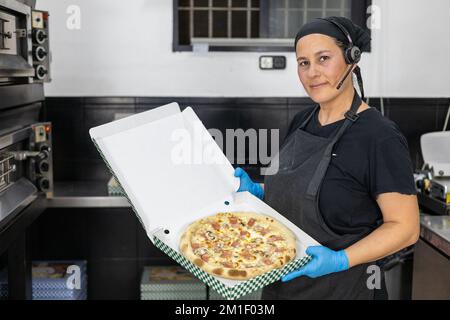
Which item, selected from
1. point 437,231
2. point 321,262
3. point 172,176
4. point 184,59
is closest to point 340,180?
point 321,262

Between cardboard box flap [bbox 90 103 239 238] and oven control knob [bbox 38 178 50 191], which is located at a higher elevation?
cardboard box flap [bbox 90 103 239 238]

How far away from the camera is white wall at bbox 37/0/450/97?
3309mm

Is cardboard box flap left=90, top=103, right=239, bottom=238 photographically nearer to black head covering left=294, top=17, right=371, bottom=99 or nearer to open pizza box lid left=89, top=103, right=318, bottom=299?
open pizza box lid left=89, top=103, right=318, bottom=299

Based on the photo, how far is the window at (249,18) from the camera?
338 cm

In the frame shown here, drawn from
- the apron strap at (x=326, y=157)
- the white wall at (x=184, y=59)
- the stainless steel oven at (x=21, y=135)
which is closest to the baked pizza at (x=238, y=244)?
the apron strap at (x=326, y=157)

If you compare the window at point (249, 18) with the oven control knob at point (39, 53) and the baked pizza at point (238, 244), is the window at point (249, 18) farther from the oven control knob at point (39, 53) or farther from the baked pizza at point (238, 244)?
the baked pizza at point (238, 244)

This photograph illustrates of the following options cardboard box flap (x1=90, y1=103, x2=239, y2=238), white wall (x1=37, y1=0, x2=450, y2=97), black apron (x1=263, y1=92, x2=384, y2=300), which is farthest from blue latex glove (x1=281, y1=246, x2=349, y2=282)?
white wall (x1=37, y1=0, x2=450, y2=97)

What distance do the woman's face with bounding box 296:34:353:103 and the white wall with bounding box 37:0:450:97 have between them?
5.53 ft

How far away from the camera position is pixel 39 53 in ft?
8.23

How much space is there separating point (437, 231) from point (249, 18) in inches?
70.9

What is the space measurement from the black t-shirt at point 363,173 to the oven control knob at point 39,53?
144cm

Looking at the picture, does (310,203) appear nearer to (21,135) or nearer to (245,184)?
(245,184)

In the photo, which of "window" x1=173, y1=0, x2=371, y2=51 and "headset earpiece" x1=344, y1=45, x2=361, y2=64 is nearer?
"headset earpiece" x1=344, y1=45, x2=361, y2=64

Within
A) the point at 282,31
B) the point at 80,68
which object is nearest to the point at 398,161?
the point at 282,31
